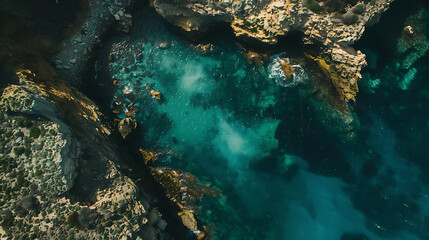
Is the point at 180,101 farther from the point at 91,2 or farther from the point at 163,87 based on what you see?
the point at 91,2

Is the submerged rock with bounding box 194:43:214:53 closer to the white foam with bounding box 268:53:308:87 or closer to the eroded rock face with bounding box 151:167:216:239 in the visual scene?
the white foam with bounding box 268:53:308:87

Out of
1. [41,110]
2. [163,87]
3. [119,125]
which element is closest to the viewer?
[41,110]

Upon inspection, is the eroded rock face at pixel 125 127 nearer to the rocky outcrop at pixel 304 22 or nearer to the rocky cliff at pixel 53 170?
the rocky cliff at pixel 53 170

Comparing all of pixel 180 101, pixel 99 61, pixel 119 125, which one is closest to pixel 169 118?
pixel 180 101

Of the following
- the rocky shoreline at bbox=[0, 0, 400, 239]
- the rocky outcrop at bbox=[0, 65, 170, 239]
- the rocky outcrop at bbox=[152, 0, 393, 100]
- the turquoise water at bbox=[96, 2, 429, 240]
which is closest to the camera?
the rocky outcrop at bbox=[0, 65, 170, 239]

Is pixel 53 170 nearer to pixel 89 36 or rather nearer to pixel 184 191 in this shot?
pixel 184 191

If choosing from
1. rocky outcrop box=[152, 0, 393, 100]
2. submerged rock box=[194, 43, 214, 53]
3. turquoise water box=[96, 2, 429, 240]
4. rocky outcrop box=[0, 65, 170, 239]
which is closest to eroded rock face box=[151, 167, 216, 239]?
turquoise water box=[96, 2, 429, 240]
